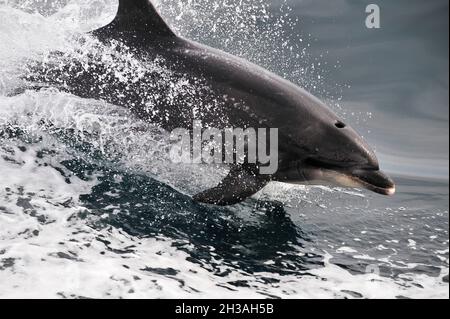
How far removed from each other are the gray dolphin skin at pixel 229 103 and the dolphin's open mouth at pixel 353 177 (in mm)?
11

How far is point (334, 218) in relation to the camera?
22.2ft

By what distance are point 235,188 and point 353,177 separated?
4.65 feet

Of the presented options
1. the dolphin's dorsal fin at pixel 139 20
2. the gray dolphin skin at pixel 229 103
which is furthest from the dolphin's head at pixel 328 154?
the dolphin's dorsal fin at pixel 139 20

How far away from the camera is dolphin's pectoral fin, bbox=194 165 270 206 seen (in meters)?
5.76

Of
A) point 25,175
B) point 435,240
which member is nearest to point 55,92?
point 25,175

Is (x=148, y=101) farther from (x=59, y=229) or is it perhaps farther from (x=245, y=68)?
(x=59, y=229)

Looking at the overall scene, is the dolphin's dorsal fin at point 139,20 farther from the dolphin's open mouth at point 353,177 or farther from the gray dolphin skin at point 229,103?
the dolphin's open mouth at point 353,177

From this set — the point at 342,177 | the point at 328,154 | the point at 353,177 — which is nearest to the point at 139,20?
the point at 328,154

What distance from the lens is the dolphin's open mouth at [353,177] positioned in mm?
5773

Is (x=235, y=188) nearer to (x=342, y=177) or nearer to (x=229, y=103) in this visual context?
(x=229, y=103)

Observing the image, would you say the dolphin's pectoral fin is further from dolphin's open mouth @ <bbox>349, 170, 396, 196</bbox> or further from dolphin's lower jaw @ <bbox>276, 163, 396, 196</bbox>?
dolphin's open mouth @ <bbox>349, 170, 396, 196</bbox>

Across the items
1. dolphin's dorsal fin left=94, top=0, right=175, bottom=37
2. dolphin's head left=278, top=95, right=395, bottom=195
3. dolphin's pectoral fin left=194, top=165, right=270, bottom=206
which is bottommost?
dolphin's pectoral fin left=194, top=165, right=270, bottom=206

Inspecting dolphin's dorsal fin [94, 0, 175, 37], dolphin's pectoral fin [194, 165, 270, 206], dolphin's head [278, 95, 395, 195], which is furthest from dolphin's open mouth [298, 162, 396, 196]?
dolphin's dorsal fin [94, 0, 175, 37]
